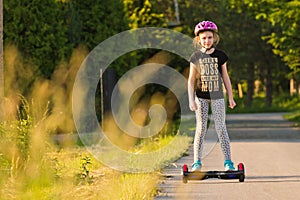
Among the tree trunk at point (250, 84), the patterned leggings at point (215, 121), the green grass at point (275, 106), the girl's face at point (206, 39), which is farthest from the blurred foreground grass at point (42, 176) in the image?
the tree trunk at point (250, 84)

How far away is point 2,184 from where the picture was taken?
8.06 metres

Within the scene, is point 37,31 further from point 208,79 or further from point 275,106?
point 275,106

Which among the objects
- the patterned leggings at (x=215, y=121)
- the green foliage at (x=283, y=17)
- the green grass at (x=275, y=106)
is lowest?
the patterned leggings at (x=215, y=121)

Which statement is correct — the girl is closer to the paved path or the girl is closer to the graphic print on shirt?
the graphic print on shirt

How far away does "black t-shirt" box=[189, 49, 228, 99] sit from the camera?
10648mm

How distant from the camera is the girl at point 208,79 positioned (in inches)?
420

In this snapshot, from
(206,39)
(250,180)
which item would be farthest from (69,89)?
(206,39)

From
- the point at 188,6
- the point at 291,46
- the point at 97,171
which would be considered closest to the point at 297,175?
the point at 97,171

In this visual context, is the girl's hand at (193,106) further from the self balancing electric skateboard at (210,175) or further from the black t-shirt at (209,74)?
the self balancing electric skateboard at (210,175)

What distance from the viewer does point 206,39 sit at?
10.7 m

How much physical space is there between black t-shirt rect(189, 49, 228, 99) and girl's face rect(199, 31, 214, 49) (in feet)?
0.42

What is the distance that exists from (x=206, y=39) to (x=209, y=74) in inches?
17.4

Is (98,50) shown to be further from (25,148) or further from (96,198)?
(96,198)

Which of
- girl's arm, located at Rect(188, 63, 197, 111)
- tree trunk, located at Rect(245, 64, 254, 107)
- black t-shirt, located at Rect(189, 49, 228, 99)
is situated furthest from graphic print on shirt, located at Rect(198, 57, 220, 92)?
tree trunk, located at Rect(245, 64, 254, 107)
